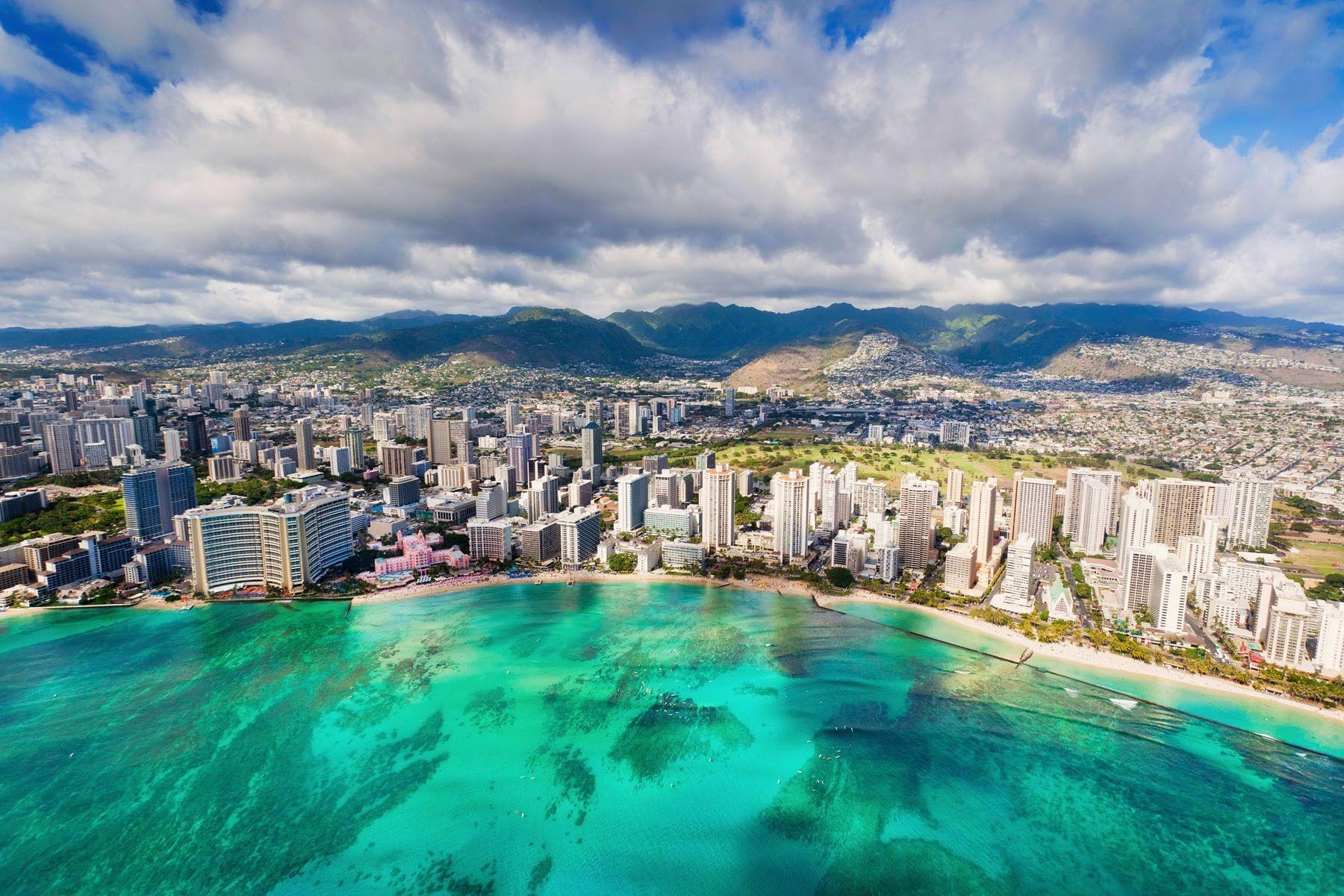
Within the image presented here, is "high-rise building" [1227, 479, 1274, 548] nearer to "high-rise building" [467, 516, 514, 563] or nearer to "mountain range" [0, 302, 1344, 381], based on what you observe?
"high-rise building" [467, 516, 514, 563]

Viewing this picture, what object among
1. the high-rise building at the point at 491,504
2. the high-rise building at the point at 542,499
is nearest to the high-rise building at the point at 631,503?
the high-rise building at the point at 542,499

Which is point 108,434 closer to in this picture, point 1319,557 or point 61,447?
point 61,447

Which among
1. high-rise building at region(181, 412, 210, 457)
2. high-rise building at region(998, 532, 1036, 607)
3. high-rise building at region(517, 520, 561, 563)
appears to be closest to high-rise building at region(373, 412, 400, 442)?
high-rise building at region(181, 412, 210, 457)

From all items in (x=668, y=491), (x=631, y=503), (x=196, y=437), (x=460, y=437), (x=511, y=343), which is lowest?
(x=631, y=503)

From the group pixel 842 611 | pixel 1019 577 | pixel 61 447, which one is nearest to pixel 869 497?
pixel 1019 577

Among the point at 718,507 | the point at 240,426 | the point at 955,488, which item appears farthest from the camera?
the point at 240,426

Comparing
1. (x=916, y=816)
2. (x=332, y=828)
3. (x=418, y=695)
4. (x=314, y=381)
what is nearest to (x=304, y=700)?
(x=418, y=695)
